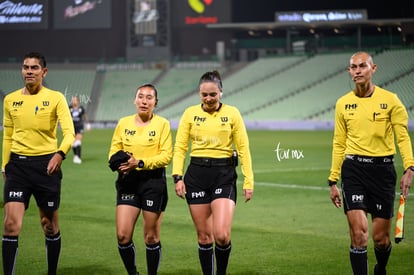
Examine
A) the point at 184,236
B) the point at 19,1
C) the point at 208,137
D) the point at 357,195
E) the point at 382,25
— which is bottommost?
the point at 184,236

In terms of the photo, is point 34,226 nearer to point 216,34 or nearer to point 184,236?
point 184,236

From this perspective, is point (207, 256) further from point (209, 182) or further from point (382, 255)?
point (382, 255)

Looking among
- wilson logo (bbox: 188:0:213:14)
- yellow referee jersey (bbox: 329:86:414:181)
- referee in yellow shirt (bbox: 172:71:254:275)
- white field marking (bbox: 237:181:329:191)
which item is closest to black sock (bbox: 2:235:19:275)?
referee in yellow shirt (bbox: 172:71:254:275)

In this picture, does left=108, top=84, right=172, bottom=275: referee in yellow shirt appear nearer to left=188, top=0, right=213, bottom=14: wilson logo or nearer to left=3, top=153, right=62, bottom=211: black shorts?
left=3, top=153, right=62, bottom=211: black shorts

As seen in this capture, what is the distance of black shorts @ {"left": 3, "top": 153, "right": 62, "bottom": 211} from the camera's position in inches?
378

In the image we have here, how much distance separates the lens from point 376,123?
9344 mm

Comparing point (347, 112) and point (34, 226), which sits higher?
point (347, 112)

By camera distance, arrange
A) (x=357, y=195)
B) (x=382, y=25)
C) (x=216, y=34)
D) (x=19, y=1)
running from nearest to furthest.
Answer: (x=357, y=195) < (x=19, y=1) < (x=382, y=25) < (x=216, y=34)

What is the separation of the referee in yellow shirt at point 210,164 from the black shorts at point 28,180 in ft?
4.65

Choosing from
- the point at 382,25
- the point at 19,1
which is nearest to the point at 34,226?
the point at 19,1

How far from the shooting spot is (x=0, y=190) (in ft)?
71.0

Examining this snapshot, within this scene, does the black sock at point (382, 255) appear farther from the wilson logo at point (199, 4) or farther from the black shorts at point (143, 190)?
the wilson logo at point (199, 4)

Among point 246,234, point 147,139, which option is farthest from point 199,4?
point 147,139

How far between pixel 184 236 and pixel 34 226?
2818 millimetres
